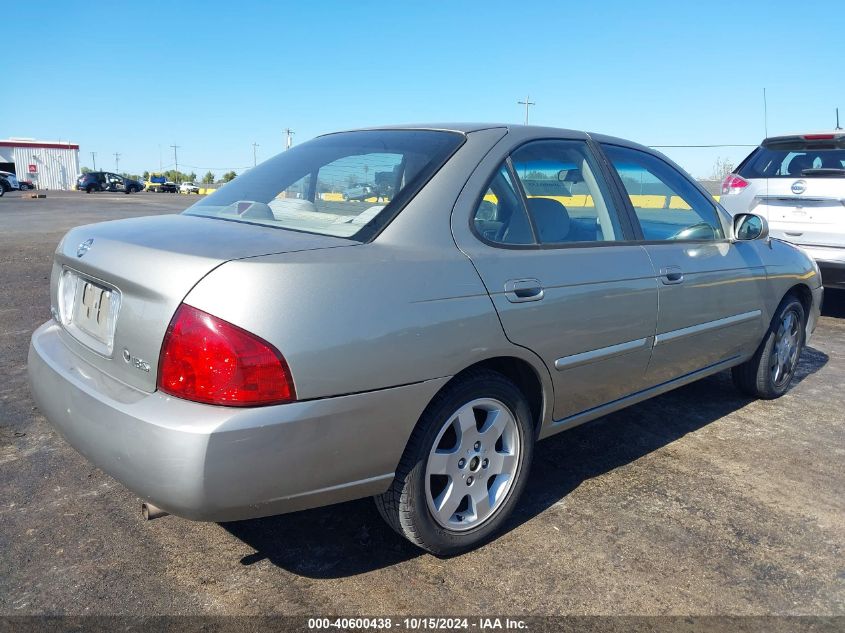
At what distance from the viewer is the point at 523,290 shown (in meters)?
2.54

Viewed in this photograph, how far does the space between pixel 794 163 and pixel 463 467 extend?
5468 mm

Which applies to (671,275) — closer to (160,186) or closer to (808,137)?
(808,137)

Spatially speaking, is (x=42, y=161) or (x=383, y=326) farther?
(x=42, y=161)

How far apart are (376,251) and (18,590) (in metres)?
1.65

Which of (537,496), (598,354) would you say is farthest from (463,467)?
(598,354)

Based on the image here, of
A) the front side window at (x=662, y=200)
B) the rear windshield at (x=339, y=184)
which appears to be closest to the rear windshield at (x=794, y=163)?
the front side window at (x=662, y=200)

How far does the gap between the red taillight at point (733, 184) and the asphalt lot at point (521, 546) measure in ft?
11.1

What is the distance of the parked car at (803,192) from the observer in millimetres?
5992

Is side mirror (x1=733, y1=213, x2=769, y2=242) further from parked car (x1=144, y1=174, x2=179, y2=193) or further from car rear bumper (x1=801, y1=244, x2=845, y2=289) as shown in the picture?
parked car (x1=144, y1=174, x2=179, y2=193)

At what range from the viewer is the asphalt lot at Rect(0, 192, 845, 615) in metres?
2.29

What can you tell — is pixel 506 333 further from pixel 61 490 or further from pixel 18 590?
pixel 61 490

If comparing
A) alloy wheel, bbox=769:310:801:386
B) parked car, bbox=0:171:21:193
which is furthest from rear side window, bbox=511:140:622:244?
parked car, bbox=0:171:21:193

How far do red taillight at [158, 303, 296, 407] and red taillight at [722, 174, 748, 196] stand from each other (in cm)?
585

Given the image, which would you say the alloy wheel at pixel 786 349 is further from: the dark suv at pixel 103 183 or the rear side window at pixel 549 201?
the dark suv at pixel 103 183
